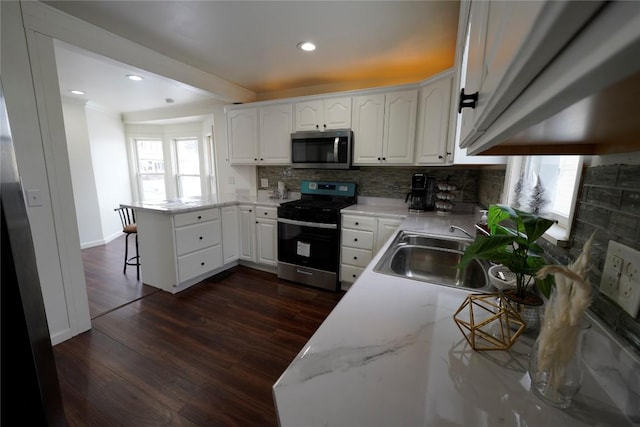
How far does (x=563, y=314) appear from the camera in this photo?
0.45 m

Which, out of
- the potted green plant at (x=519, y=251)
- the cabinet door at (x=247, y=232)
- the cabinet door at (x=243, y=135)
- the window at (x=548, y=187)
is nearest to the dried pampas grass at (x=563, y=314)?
the potted green plant at (x=519, y=251)

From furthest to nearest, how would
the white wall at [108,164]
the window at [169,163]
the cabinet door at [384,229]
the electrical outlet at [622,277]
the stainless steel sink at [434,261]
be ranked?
1. the window at [169,163]
2. the white wall at [108,164]
3. the cabinet door at [384,229]
4. the stainless steel sink at [434,261]
5. the electrical outlet at [622,277]

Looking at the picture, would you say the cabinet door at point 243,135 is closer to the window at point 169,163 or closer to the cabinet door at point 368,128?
the cabinet door at point 368,128

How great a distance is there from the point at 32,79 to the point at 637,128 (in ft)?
9.11

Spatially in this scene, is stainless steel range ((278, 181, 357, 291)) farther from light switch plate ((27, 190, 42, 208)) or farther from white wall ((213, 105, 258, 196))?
light switch plate ((27, 190, 42, 208))

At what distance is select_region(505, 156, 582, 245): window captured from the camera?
0.95 metres

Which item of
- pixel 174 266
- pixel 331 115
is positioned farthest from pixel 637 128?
pixel 174 266

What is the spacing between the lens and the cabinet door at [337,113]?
2777mm

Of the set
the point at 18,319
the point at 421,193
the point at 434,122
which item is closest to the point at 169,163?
the point at 421,193

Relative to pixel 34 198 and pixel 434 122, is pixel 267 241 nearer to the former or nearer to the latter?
pixel 34 198

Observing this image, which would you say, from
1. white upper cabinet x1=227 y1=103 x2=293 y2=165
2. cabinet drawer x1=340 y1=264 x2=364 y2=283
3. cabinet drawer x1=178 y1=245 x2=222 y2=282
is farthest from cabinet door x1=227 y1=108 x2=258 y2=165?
cabinet drawer x1=340 y1=264 x2=364 y2=283

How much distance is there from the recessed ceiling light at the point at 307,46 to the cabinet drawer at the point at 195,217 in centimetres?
191

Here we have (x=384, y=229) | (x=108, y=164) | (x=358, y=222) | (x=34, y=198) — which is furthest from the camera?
(x=108, y=164)

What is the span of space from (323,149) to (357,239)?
106 centimetres
